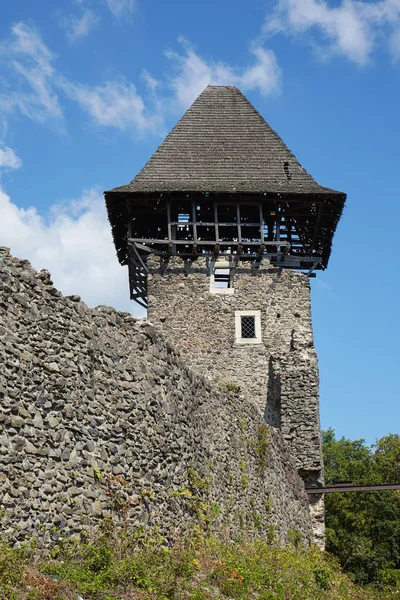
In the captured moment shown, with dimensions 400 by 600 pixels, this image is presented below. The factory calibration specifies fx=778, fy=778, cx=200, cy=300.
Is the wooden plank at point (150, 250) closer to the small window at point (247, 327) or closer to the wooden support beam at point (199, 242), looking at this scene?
the wooden support beam at point (199, 242)

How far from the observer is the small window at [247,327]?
2017cm

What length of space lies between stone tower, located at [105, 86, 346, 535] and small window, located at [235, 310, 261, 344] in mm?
26

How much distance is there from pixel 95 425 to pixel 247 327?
12952 mm

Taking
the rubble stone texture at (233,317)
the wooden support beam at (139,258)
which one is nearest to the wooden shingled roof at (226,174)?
the wooden support beam at (139,258)

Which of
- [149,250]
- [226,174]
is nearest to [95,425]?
[149,250]

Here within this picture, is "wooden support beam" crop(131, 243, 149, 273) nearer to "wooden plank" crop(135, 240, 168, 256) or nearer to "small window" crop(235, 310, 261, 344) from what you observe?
"wooden plank" crop(135, 240, 168, 256)

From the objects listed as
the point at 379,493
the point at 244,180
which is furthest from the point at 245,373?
the point at 379,493

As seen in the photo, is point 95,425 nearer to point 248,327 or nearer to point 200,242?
point 248,327

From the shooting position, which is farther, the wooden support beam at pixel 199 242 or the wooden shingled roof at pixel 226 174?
the wooden shingled roof at pixel 226 174

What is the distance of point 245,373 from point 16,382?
13312 mm

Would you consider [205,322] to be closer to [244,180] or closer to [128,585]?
[244,180]

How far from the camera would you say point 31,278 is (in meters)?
7.17

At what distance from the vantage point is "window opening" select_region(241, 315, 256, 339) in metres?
20.3

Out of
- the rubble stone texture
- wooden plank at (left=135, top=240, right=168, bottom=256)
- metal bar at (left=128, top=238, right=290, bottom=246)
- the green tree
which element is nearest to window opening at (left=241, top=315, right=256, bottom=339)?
the rubble stone texture
